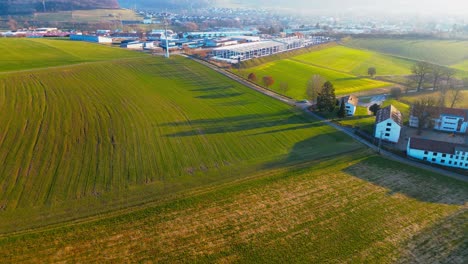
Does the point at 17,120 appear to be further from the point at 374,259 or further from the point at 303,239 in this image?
the point at 374,259

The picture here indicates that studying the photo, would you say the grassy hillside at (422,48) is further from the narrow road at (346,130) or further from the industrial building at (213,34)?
the narrow road at (346,130)

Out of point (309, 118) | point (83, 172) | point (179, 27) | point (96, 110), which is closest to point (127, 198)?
point (83, 172)

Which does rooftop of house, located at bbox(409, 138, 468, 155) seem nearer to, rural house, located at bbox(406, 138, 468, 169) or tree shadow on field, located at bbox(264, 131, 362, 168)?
rural house, located at bbox(406, 138, 468, 169)

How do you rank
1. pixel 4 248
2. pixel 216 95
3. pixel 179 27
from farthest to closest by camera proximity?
pixel 179 27 → pixel 216 95 → pixel 4 248

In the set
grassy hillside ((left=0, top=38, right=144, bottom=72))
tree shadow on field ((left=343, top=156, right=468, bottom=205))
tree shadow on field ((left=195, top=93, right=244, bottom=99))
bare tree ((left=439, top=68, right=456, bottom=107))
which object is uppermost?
grassy hillside ((left=0, top=38, right=144, bottom=72))

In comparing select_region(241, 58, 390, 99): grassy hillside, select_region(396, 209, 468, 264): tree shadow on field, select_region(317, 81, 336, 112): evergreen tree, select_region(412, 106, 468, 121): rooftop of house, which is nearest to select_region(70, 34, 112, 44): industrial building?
select_region(241, 58, 390, 99): grassy hillside

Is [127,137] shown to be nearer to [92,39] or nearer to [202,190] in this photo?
[202,190]

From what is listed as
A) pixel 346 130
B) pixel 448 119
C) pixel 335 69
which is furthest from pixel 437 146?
pixel 335 69
